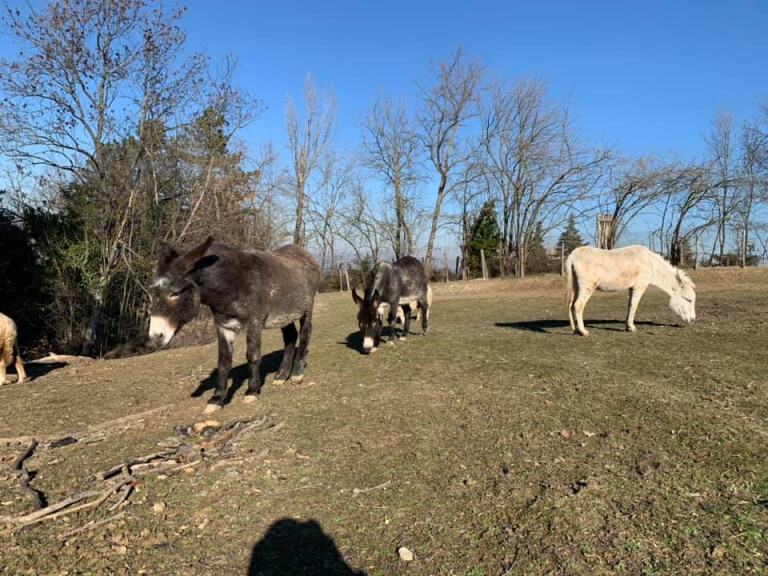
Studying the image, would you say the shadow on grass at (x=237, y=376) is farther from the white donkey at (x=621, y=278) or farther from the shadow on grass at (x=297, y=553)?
the white donkey at (x=621, y=278)

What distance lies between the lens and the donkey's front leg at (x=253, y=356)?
5.60 metres

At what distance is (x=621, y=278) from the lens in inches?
376

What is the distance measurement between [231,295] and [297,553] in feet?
10.7

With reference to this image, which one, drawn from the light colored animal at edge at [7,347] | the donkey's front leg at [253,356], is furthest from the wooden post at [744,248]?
the light colored animal at edge at [7,347]

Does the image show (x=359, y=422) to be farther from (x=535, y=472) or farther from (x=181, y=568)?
(x=181, y=568)

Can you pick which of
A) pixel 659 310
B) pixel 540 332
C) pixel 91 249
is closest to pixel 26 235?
pixel 91 249

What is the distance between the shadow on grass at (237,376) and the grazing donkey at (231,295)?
613 millimetres

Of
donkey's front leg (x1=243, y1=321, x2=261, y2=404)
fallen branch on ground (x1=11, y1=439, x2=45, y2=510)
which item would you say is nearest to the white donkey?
donkey's front leg (x1=243, y1=321, x2=261, y2=404)

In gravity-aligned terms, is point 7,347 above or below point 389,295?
below

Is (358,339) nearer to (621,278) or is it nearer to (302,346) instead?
(302,346)

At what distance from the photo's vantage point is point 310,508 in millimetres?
3275

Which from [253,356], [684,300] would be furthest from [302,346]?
[684,300]

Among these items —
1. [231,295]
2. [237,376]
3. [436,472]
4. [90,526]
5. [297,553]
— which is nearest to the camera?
[297,553]

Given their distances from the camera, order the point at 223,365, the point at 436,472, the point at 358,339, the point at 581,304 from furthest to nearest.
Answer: the point at 358,339
the point at 581,304
the point at 223,365
the point at 436,472
